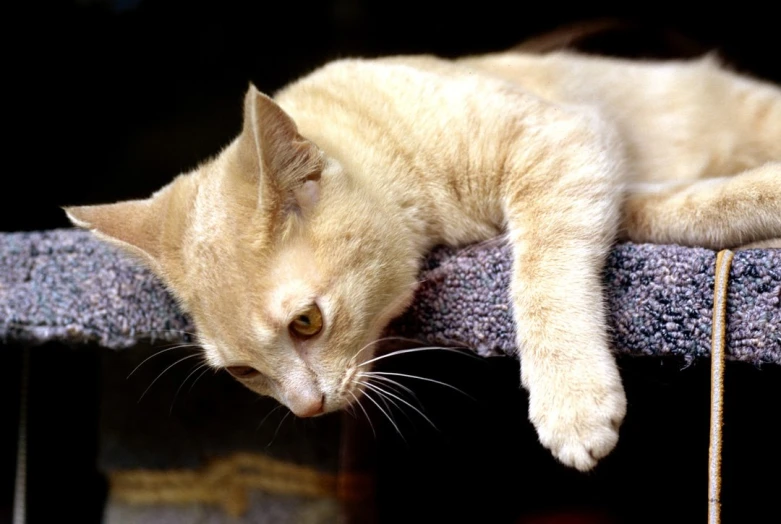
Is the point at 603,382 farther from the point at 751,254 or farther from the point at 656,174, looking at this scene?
the point at 656,174

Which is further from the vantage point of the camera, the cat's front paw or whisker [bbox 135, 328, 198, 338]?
whisker [bbox 135, 328, 198, 338]

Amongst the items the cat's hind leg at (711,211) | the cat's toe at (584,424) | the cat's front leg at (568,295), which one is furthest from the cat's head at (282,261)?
the cat's hind leg at (711,211)

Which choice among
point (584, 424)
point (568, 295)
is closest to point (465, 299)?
point (568, 295)

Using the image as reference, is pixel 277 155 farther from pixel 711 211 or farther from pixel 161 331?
pixel 711 211

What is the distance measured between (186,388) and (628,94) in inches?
48.1

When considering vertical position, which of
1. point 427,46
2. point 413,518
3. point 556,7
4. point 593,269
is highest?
point 556,7

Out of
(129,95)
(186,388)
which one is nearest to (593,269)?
(186,388)

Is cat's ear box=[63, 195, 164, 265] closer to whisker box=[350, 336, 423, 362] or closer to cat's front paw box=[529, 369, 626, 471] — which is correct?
whisker box=[350, 336, 423, 362]

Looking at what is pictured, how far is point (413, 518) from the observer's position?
1.52 metres

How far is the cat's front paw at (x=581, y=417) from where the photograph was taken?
0.88 m

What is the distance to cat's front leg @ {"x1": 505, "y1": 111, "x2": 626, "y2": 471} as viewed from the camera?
0.89m

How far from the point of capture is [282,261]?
3.22 feet

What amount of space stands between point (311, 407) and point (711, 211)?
2.34 ft

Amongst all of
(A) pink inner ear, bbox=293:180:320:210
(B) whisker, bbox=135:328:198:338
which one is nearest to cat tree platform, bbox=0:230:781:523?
(B) whisker, bbox=135:328:198:338
